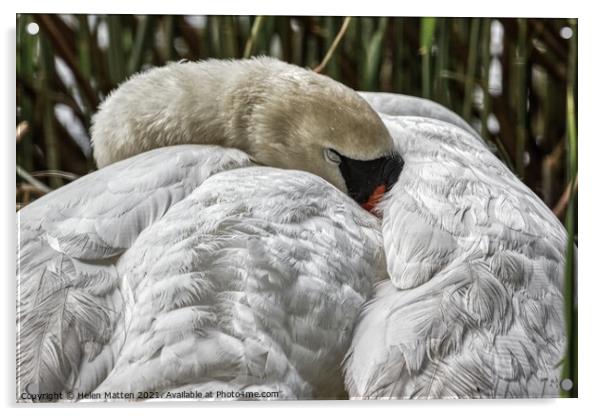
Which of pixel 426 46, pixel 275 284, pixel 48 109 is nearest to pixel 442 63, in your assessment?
pixel 426 46

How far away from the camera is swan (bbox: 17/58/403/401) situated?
1372mm

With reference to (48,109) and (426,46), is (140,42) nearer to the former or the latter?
(48,109)

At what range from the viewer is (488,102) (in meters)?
1.65

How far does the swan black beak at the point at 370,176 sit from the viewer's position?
1.52m

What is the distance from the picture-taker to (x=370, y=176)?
5.03 ft

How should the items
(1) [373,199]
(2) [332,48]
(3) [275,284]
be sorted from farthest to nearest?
(2) [332,48] < (1) [373,199] < (3) [275,284]

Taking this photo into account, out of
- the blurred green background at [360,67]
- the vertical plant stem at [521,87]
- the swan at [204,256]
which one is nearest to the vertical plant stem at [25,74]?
the blurred green background at [360,67]

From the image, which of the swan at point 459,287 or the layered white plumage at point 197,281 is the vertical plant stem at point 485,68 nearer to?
the swan at point 459,287

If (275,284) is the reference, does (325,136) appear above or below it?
above

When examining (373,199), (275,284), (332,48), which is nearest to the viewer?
(275,284)

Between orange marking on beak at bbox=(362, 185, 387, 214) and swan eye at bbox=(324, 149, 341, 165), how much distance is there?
3.7 inches

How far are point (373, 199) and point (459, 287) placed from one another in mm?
222

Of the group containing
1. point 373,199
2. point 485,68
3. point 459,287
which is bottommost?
point 459,287
